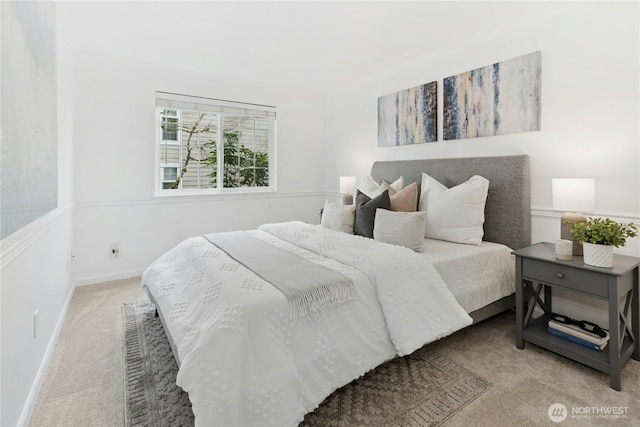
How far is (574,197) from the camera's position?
206 cm

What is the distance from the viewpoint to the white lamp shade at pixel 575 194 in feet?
6.65

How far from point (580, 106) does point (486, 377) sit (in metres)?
2.02

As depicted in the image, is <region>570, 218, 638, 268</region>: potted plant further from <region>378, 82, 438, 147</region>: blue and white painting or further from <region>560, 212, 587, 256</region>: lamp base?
<region>378, 82, 438, 147</region>: blue and white painting

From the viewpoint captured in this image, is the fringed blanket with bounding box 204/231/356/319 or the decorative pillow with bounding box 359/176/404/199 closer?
the fringed blanket with bounding box 204/231/356/319

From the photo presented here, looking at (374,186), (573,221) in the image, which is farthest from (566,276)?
(374,186)

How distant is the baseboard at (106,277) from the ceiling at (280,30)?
2340 millimetres

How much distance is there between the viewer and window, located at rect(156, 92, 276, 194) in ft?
13.1

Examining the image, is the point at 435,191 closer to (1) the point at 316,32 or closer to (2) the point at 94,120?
(1) the point at 316,32

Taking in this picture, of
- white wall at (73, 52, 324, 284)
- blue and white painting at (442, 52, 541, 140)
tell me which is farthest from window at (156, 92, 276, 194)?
blue and white painting at (442, 52, 541, 140)

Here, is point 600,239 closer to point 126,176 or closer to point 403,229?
point 403,229

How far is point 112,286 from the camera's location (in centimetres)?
344

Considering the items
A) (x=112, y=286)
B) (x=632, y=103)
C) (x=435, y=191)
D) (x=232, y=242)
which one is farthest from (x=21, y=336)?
(x=632, y=103)

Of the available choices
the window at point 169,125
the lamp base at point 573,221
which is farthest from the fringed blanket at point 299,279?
the window at point 169,125

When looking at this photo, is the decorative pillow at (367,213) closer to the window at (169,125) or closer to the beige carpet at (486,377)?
the beige carpet at (486,377)
